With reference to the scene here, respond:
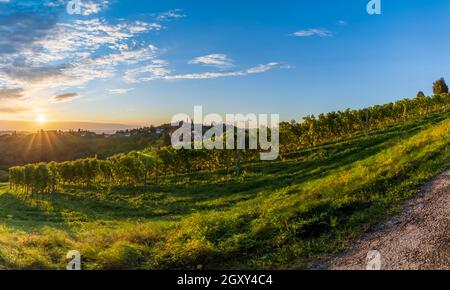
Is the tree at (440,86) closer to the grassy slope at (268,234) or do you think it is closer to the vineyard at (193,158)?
the vineyard at (193,158)

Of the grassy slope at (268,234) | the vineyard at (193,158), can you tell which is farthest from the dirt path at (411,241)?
the vineyard at (193,158)

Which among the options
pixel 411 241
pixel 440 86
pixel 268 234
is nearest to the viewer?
pixel 411 241

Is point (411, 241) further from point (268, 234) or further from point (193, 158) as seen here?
point (193, 158)

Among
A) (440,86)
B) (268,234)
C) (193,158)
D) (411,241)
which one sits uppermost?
(440,86)

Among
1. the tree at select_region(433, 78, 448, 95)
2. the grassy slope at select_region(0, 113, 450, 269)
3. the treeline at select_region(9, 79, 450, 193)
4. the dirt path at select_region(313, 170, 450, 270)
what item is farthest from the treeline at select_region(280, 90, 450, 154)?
the tree at select_region(433, 78, 448, 95)

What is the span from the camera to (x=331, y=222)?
13938 millimetres

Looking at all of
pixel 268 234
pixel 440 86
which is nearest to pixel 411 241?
pixel 268 234

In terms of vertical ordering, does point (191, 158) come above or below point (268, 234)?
above

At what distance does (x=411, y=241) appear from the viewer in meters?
11.8

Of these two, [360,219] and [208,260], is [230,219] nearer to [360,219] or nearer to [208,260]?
[208,260]

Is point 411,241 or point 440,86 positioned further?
point 440,86

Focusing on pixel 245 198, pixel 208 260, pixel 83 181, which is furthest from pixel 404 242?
pixel 83 181
